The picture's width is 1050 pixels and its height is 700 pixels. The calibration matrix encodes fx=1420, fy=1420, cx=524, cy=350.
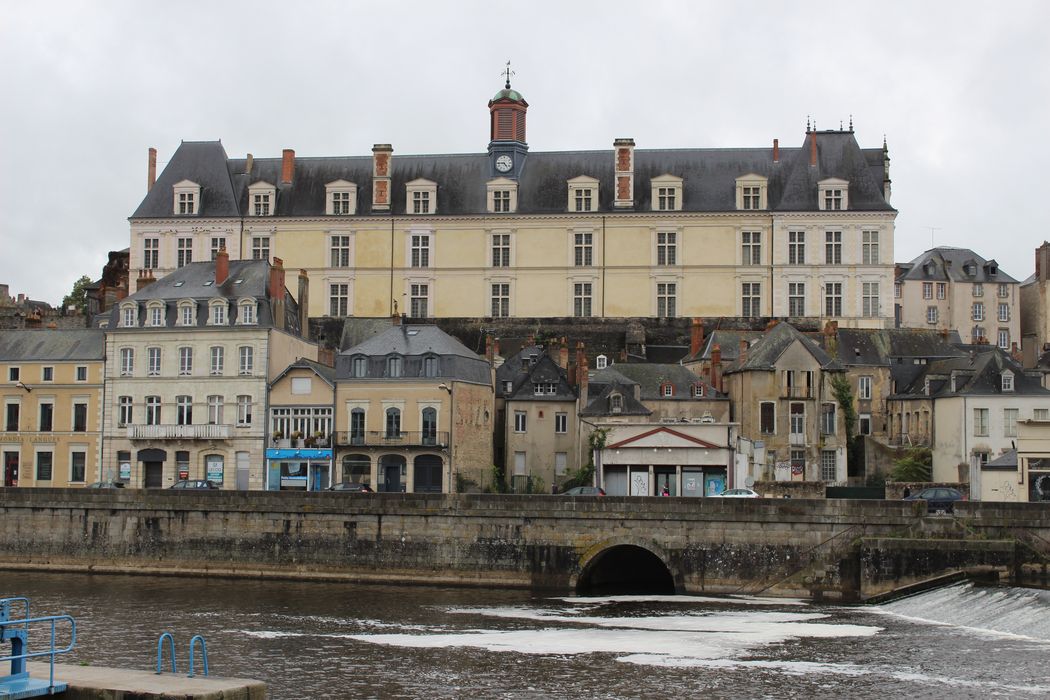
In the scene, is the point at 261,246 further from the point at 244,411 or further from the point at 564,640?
the point at 564,640

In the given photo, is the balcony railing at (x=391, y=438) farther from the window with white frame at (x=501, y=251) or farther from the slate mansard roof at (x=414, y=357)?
the window with white frame at (x=501, y=251)

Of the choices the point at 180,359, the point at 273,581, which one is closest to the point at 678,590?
the point at 273,581

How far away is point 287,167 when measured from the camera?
73.7 metres

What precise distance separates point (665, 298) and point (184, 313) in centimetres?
2545

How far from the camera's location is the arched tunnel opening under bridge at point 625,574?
40.3m

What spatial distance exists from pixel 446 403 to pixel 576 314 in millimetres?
19859

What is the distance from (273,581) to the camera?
137ft

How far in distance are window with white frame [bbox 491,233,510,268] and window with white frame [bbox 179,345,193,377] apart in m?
20.9

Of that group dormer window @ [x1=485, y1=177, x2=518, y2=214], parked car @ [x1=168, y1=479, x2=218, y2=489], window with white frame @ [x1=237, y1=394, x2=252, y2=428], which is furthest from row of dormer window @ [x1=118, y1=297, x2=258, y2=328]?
dormer window @ [x1=485, y1=177, x2=518, y2=214]

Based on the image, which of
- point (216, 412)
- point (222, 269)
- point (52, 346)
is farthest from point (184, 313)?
point (52, 346)

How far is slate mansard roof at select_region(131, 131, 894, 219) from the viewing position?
230 ft

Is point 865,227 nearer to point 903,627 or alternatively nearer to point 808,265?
point 808,265

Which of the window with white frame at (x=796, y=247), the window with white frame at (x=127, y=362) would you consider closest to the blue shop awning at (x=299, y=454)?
the window with white frame at (x=127, y=362)

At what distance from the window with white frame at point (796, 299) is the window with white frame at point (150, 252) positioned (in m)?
31.7
